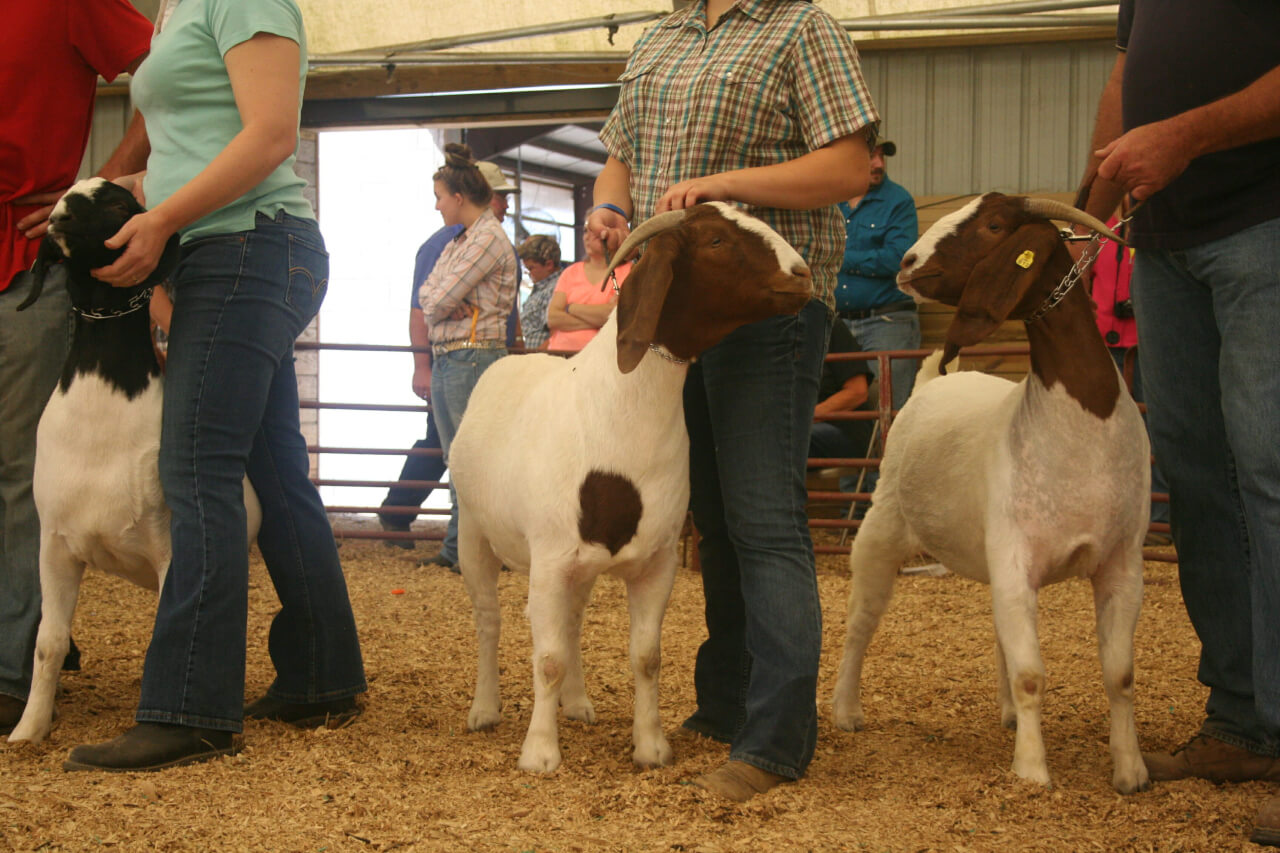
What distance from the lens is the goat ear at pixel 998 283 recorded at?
300cm

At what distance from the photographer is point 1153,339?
125 inches

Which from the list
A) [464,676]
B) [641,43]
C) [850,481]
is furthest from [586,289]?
[641,43]

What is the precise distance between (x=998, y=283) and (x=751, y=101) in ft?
2.62

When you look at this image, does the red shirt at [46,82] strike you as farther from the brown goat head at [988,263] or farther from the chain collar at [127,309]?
the brown goat head at [988,263]

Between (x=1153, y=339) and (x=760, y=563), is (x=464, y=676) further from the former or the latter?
(x=1153, y=339)

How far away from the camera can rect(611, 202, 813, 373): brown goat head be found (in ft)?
9.22

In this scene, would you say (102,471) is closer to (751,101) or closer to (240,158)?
(240,158)

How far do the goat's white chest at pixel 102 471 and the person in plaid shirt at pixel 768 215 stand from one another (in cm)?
157

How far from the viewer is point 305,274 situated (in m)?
3.26

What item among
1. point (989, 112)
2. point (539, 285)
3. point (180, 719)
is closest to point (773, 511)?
point (180, 719)

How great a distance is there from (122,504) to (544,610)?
1.22 meters

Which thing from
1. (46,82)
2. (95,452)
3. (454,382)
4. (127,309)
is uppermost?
(46,82)

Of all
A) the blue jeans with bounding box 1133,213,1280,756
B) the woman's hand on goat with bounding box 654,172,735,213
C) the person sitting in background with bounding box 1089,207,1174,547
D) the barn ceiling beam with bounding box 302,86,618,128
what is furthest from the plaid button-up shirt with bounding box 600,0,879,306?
the barn ceiling beam with bounding box 302,86,618,128

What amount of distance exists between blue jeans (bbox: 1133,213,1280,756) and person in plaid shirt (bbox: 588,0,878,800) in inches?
35.4
